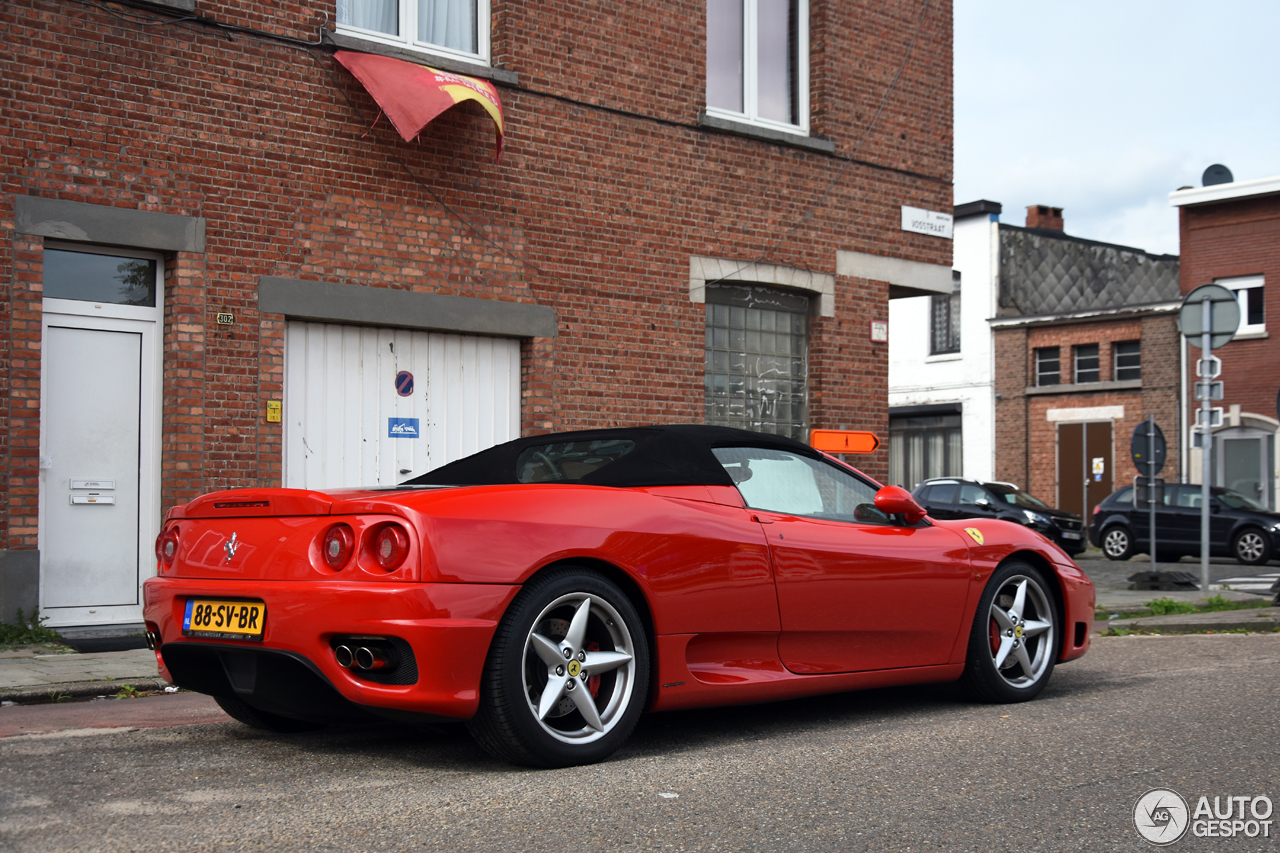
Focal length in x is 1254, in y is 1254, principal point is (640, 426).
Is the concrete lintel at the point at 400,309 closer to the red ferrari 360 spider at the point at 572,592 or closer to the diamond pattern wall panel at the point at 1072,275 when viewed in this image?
the red ferrari 360 spider at the point at 572,592

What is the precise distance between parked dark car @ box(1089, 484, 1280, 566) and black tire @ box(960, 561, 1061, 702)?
16178 mm

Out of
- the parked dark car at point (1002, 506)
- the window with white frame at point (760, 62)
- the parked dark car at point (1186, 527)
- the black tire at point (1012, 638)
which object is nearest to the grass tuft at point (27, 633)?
the black tire at point (1012, 638)

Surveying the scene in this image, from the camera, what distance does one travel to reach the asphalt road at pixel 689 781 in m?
3.57

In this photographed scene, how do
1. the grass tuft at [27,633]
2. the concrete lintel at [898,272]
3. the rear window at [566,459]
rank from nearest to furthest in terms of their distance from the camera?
the rear window at [566,459], the grass tuft at [27,633], the concrete lintel at [898,272]

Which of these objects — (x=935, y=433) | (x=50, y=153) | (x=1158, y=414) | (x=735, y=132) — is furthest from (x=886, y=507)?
(x=935, y=433)

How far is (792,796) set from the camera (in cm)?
404

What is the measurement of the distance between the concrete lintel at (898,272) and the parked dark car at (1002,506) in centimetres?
750

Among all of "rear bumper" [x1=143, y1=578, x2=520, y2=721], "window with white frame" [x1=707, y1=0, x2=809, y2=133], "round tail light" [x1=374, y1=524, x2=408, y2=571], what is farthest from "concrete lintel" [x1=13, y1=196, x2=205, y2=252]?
"round tail light" [x1=374, y1=524, x2=408, y2=571]

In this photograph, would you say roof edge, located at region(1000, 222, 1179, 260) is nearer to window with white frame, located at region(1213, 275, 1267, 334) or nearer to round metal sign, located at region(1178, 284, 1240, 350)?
window with white frame, located at region(1213, 275, 1267, 334)

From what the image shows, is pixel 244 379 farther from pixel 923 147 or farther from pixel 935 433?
pixel 935 433

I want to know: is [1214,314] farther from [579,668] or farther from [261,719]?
[261,719]

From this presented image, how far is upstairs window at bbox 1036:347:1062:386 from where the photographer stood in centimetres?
3212

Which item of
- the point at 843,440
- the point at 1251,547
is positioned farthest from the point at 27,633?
the point at 1251,547

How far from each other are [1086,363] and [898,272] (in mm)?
19154
